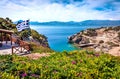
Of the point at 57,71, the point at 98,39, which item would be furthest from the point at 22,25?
the point at 98,39

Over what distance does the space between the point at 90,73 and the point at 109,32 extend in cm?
12090

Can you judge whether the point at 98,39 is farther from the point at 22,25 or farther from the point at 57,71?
the point at 57,71

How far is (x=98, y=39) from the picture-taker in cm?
12481

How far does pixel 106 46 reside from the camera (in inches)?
4134

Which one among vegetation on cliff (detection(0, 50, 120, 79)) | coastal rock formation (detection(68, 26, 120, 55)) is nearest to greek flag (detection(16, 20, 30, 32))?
vegetation on cliff (detection(0, 50, 120, 79))

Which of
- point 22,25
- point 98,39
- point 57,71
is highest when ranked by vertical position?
point 22,25

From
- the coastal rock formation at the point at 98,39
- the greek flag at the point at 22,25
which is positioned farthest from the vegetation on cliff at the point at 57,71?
the coastal rock formation at the point at 98,39

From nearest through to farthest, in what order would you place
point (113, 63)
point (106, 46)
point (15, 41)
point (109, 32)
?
1. point (113, 63)
2. point (15, 41)
3. point (106, 46)
4. point (109, 32)

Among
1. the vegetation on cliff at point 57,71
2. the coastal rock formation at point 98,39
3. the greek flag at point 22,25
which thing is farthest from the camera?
the coastal rock formation at point 98,39

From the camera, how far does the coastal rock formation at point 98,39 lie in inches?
4289

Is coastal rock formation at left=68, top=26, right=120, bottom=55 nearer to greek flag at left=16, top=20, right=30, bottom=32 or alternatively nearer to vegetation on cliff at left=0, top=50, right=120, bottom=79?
greek flag at left=16, top=20, right=30, bottom=32

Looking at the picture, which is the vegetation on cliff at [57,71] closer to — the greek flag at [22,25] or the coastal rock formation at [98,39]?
the greek flag at [22,25]

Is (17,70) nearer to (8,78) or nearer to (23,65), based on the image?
(23,65)

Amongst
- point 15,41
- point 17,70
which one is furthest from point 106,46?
point 17,70
